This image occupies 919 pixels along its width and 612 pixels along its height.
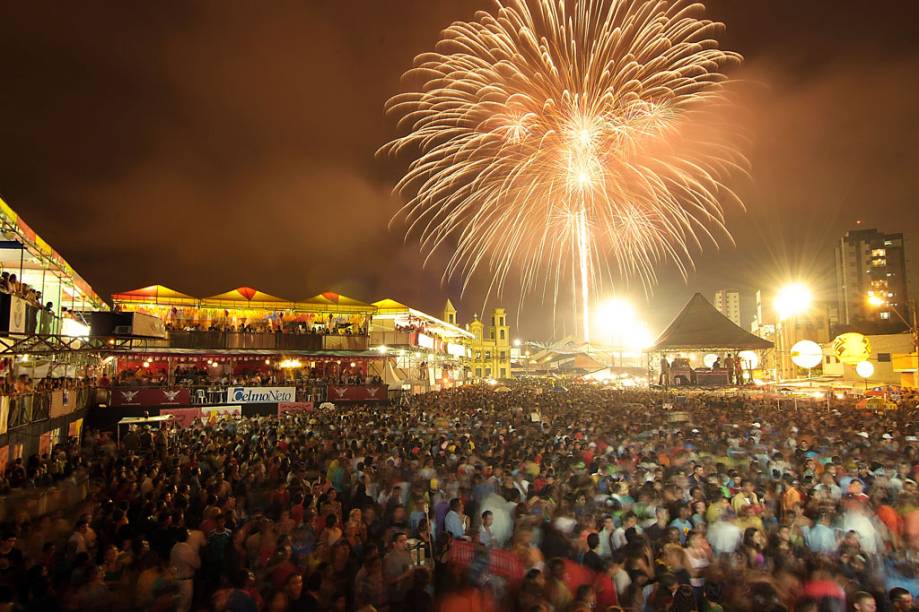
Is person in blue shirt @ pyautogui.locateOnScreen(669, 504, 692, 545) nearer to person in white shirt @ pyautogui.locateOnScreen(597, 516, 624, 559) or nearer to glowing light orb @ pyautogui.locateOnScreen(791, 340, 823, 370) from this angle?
person in white shirt @ pyautogui.locateOnScreen(597, 516, 624, 559)

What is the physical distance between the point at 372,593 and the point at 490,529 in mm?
2136

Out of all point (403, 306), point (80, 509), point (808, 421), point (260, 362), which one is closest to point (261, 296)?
point (260, 362)

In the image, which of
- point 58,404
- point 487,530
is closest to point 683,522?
point 487,530

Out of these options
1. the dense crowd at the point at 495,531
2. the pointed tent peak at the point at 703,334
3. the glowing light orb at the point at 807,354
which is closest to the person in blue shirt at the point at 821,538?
the dense crowd at the point at 495,531

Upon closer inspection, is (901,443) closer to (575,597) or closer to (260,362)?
(575,597)

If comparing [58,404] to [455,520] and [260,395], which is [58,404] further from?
[455,520]

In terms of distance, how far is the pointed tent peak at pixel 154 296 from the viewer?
38469mm

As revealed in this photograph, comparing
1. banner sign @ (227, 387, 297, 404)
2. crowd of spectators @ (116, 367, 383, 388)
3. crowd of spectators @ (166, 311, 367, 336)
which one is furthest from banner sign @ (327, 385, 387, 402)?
crowd of spectators @ (166, 311, 367, 336)

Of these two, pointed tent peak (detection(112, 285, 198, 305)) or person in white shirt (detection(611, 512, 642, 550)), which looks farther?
pointed tent peak (detection(112, 285, 198, 305))

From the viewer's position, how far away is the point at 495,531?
713 centimetres

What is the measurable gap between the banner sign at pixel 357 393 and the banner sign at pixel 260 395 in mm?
2244

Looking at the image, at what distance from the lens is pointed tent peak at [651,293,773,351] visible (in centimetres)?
2633

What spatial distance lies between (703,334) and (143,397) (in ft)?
84.1

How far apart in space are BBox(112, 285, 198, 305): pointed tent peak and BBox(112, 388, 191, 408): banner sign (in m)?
16.8
